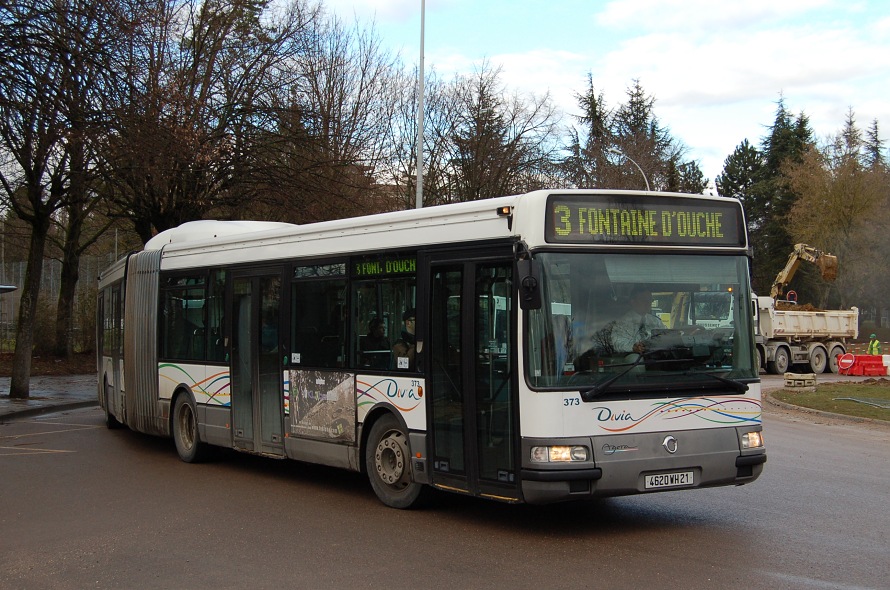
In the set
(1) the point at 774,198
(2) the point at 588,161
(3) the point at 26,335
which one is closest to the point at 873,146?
(1) the point at 774,198

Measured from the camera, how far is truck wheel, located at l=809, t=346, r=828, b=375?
37.3 meters

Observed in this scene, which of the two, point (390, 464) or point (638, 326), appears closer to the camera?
point (638, 326)

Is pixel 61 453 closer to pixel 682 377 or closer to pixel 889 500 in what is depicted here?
pixel 682 377

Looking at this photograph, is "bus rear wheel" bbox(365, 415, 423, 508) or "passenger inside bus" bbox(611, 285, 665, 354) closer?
"passenger inside bus" bbox(611, 285, 665, 354)

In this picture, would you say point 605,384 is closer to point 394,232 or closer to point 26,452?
point 394,232

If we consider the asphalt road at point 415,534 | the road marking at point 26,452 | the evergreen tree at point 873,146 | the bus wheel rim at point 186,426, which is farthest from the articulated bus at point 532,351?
the evergreen tree at point 873,146

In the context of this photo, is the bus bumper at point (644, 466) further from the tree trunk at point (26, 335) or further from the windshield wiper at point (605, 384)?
the tree trunk at point (26, 335)

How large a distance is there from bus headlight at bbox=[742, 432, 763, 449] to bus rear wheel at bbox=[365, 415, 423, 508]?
2.93 metres

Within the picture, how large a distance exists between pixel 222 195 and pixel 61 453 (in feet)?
54.2

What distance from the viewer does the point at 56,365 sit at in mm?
33781

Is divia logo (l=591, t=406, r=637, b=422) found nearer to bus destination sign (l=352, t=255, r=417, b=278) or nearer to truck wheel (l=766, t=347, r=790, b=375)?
bus destination sign (l=352, t=255, r=417, b=278)

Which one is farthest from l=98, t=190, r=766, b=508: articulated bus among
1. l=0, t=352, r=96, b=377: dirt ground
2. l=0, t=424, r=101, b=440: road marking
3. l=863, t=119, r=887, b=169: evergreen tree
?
l=863, t=119, r=887, b=169: evergreen tree

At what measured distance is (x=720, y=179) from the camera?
95.6m

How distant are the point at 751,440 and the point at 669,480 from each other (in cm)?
93
